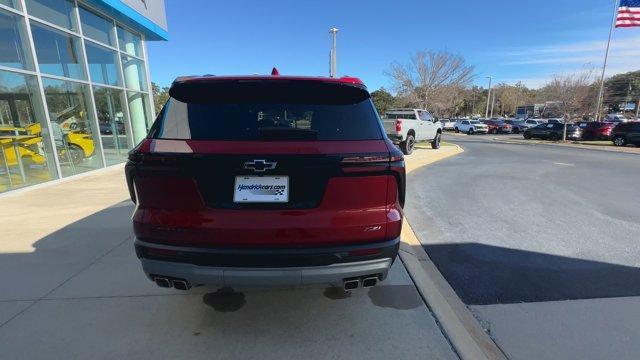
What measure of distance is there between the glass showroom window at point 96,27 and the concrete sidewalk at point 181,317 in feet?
27.2

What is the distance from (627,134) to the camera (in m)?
21.9

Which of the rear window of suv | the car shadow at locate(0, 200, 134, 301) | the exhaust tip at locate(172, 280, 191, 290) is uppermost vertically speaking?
the rear window of suv

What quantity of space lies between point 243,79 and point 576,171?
11469 millimetres

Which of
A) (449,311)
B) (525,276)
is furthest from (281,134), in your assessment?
(525,276)

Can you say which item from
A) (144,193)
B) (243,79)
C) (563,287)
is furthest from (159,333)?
(563,287)

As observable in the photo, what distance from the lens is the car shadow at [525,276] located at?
3123mm

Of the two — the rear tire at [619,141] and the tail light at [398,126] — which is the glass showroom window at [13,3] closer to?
the tail light at [398,126]

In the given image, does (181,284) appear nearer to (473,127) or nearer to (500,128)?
(473,127)

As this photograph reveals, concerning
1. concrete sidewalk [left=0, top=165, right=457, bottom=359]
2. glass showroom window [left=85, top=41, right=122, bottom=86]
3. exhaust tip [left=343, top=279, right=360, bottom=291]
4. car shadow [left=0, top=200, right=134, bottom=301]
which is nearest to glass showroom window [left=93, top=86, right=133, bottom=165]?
glass showroom window [left=85, top=41, right=122, bottom=86]

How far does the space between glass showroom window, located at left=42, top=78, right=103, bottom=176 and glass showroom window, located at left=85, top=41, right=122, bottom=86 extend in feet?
2.42

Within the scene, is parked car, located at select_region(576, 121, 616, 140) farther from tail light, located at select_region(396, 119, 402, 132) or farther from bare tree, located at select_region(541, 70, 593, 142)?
tail light, located at select_region(396, 119, 402, 132)

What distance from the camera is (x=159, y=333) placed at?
8.44 feet

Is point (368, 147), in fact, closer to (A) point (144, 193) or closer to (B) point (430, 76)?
(A) point (144, 193)

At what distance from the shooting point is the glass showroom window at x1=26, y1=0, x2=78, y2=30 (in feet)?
26.5
